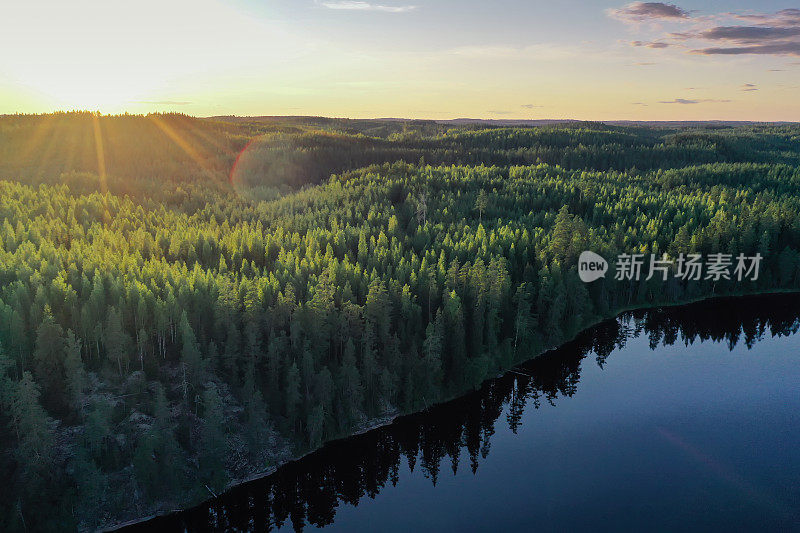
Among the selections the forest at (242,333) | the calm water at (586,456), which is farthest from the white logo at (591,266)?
the calm water at (586,456)

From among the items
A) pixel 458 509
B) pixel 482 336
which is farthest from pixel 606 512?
pixel 482 336

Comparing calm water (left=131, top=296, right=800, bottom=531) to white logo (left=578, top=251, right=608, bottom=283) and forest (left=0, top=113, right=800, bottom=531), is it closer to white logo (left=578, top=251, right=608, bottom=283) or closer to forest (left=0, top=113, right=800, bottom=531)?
forest (left=0, top=113, right=800, bottom=531)

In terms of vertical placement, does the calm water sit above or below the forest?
below

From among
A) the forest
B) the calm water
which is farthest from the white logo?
the calm water

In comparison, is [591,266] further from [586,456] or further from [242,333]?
[242,333]

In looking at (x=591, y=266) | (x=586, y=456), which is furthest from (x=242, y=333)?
(x=591, y=266)

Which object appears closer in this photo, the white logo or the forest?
the forest

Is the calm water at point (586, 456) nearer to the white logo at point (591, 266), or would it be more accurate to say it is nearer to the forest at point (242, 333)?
the forest at point (242, 333)
